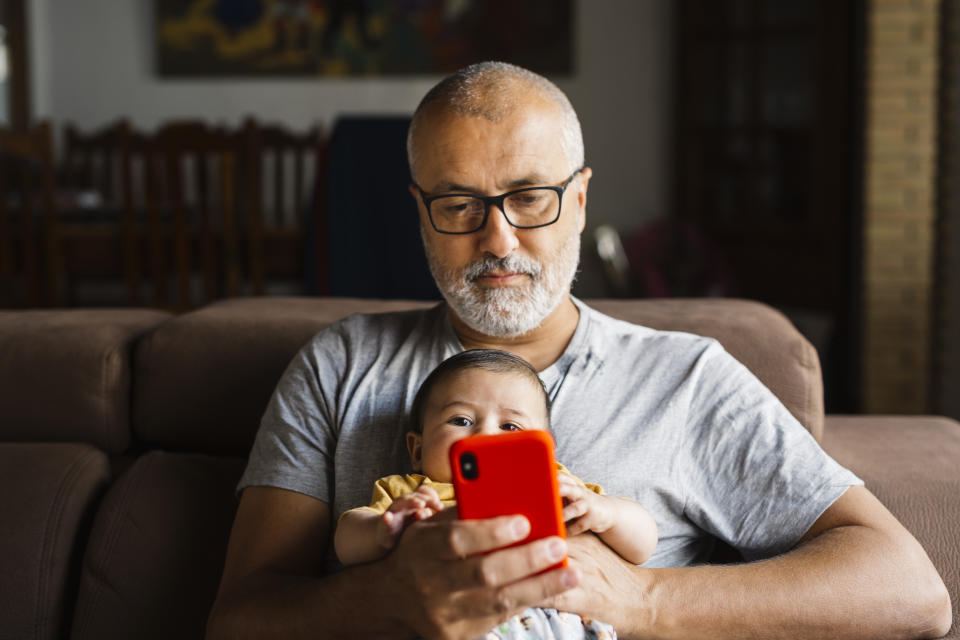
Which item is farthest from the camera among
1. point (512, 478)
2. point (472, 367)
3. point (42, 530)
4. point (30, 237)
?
point (30, 237)

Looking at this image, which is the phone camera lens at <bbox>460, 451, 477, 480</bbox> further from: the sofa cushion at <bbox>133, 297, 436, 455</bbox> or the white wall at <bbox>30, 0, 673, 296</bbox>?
the white wall at <bbox>30, 0, 673, 296</bbox>

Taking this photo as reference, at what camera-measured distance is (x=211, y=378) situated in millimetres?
1432

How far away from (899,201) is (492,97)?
3240 mm

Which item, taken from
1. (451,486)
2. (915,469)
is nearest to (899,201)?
(915,469)

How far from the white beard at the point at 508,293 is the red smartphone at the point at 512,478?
1.29ft

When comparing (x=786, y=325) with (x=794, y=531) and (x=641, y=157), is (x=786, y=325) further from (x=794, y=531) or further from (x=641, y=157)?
(x=641, y=157)

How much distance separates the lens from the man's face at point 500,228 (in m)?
1.21

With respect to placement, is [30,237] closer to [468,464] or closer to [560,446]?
[560,446]

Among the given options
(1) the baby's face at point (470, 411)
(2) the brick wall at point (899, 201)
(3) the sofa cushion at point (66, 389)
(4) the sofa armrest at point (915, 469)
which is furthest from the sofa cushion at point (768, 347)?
(2) the brick wall at point (899, 201)

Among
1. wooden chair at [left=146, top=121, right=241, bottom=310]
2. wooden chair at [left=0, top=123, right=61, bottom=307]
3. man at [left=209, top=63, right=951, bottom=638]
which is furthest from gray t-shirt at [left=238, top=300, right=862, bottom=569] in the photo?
wooden chair at [left=0, top=123, right=61, bottom=307]

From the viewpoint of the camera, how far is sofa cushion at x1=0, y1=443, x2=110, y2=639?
4.11 ft

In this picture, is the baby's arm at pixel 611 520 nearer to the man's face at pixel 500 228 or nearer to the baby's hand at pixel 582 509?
the baby's hand at pixel 582 509

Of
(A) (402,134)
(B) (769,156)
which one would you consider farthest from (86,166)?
(B) (769,156)

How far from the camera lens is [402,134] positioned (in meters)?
2.81
